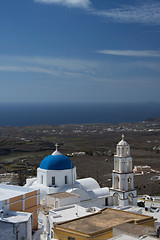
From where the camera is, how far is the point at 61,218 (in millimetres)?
16641

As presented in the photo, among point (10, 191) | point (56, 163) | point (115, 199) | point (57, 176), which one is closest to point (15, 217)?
point (10, 191)

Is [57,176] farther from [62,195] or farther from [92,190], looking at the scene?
[92,190]

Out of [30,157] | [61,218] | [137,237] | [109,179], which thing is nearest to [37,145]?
[30,157]

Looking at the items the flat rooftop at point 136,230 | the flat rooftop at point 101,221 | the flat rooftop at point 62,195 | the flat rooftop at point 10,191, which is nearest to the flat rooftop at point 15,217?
the flat rooftop at point 10,191

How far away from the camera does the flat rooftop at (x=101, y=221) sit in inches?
524

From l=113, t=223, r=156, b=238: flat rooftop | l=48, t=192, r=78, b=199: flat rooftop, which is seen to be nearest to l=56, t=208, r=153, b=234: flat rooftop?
l=113, t=223, r=156, b=238: flat rooftop

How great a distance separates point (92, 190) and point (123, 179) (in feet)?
6.83

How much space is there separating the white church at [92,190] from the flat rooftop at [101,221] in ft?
16.7

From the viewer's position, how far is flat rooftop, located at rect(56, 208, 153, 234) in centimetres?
1330

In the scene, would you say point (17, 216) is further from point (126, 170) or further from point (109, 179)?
point (109, 179)

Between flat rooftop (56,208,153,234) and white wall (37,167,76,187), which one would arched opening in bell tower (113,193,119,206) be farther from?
flat rooftop (56,208,153,234)

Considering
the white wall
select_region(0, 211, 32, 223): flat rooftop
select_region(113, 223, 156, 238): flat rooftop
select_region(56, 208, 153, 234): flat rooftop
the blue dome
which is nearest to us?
select_region(113, 223, 156, 238): flat rooftop

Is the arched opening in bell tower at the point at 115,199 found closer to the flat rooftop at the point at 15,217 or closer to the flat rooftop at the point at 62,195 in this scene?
the flat rooftop at the point at 62,195

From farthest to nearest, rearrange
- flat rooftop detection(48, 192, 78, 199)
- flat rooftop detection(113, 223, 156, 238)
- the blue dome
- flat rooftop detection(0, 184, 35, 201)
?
1. the blue dome
2. flat rooftop detection(48, 192, 78, 199)
3. flat rooftop detection(0, 184, 35, 201)
4. flat rooftop detection(113, 223, 156, 238)
